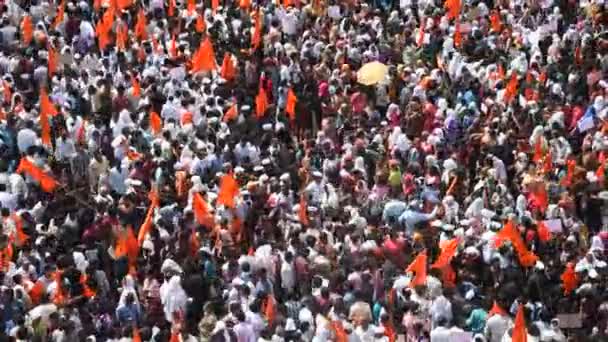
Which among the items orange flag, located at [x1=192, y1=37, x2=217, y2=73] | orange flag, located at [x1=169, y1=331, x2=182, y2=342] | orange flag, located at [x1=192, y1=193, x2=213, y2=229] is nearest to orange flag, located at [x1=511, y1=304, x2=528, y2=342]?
orange flag, located at [x1=169, y1=331, x2=182, y2=342]

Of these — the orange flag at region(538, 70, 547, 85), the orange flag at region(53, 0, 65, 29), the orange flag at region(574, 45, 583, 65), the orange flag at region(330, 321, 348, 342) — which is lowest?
the orange flag at region(330, 321, 348, 342)

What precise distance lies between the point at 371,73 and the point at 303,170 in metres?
2.26

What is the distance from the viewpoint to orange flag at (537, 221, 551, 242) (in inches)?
600

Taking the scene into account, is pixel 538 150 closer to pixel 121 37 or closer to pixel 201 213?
pixel 201 213

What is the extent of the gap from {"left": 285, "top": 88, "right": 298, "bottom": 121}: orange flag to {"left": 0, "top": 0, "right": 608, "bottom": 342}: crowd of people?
4 centimetres

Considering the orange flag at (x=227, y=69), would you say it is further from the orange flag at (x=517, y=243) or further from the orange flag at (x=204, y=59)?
the orange flag at (x=517, y=243)

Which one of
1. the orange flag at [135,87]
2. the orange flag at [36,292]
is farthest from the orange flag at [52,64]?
the orange flag at [36,292]

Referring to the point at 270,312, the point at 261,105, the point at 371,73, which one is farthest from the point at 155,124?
the point at 270,312

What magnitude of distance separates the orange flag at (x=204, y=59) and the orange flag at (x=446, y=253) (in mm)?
5549

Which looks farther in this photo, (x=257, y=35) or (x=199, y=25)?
(x=199, y=25)

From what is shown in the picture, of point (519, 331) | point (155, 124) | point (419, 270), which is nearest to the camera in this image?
point (519, 331)

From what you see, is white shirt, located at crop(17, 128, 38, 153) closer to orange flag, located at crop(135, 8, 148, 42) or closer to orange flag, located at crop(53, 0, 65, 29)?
orange flag, located at crop(135, 8, 148, 42)

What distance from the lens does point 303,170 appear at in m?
17.0

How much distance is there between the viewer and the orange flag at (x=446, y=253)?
14711mm
